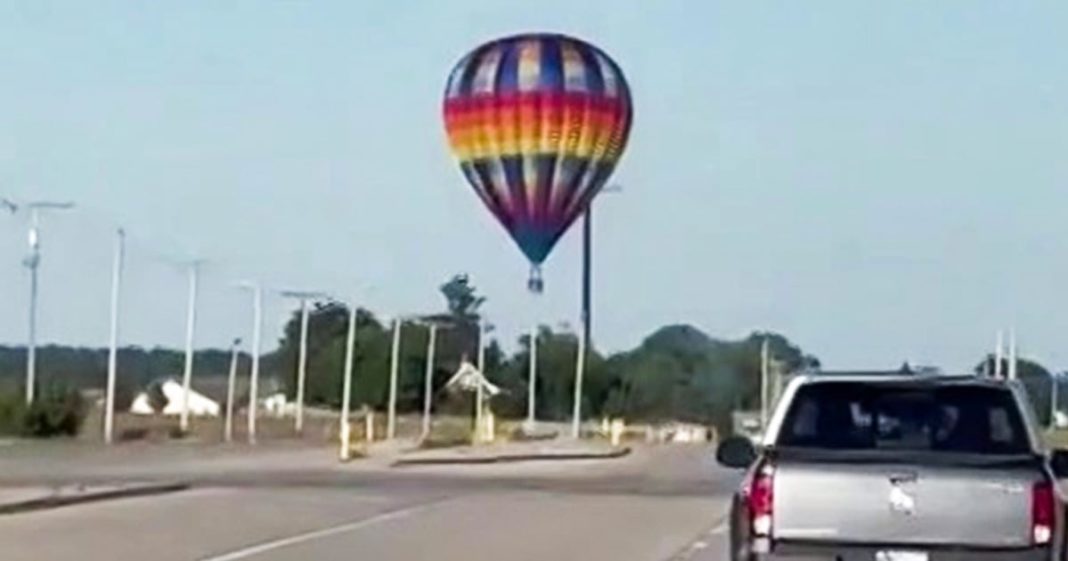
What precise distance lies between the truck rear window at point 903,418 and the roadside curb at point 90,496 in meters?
22.7

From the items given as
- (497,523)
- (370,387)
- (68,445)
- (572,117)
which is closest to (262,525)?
(497,523)

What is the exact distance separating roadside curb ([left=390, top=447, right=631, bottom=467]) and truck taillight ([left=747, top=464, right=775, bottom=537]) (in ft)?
180

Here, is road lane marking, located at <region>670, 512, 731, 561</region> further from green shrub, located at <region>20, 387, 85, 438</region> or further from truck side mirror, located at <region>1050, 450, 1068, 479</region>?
green shrub, located at <region>20, 387, 85, 438</region>

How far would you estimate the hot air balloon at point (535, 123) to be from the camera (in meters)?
76.8

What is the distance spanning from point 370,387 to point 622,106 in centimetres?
7436

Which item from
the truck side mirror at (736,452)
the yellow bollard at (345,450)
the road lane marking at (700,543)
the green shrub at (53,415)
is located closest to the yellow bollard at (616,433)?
the green shrub at (53,415)

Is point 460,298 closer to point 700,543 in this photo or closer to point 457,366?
point 457,366

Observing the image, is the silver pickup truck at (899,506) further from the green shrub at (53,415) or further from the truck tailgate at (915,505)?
the green shrub at (53,415)

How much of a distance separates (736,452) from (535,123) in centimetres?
5714

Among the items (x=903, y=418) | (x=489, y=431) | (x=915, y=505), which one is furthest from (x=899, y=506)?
(x=489, y=431)

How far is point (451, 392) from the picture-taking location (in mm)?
141625

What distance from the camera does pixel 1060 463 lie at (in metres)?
19.2

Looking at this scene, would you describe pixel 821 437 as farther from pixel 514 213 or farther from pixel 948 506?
pixel 514 213

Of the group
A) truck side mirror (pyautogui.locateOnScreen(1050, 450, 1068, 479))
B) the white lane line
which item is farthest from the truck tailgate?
the white lane line
